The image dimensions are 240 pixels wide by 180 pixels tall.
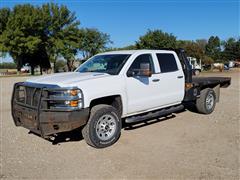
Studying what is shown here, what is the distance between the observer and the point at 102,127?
5.72 m

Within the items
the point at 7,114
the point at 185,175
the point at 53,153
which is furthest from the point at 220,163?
the point at 7,114

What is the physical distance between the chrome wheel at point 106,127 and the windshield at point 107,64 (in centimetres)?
99

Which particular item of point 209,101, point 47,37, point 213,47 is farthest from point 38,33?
point 213,47

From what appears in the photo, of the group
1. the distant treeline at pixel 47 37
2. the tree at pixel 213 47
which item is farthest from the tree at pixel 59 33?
the tree at pixel 213 47

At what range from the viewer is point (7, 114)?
9.27 metres

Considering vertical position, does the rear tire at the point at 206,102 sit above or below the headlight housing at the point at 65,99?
below

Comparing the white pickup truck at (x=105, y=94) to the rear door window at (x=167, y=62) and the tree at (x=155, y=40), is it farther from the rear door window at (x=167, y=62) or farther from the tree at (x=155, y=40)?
the tree at (x=155, y=40)

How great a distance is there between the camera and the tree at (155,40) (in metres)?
53.5

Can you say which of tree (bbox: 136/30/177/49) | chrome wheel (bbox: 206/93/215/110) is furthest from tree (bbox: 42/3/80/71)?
chrome wheel (bbox: 206/93/215/110)

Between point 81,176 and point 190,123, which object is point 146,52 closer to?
point 190,123

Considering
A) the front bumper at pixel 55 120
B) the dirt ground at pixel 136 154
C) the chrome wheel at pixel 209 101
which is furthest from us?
the chrome wheel at pixel 209 101

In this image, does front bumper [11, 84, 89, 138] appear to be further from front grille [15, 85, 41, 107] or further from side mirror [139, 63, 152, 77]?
side mirror [139, 63, 152, 77]

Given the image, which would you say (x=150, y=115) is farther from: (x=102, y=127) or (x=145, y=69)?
(x=102, y=127)

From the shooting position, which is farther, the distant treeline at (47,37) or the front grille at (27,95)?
the distant treeline at (47,37)
